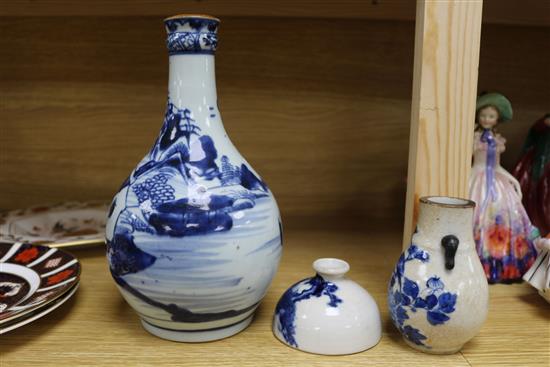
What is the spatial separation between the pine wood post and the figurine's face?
0.46ft

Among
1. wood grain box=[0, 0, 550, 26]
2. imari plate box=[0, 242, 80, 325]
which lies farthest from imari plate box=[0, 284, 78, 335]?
wood grain box=[0, 0, 550, 26]

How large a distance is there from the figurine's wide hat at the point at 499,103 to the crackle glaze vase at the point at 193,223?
1.17 feet

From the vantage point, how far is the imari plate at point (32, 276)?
22.6 inches

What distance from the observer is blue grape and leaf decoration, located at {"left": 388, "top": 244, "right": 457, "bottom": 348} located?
500mm

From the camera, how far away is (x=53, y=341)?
0.55m

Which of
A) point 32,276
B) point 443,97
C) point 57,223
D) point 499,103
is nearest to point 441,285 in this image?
point 443,97

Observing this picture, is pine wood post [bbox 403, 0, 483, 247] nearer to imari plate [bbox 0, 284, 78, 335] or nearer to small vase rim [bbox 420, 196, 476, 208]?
small vase rim [bbox 420, 196, 476, 208]

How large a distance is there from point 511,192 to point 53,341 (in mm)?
618

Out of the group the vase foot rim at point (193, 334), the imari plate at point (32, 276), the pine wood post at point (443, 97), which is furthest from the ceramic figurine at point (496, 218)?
the imari plate at point (32, 276)

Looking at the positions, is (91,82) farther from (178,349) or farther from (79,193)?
(178,349)

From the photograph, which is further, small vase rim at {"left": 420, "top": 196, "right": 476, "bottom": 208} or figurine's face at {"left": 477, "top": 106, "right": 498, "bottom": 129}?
figurine's face at {"left": 477, "top": 106, "right": 498, "bottom": 129}

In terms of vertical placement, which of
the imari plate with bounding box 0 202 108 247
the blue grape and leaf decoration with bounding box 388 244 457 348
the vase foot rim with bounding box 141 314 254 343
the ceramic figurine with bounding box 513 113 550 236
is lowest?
the vase foot rim with bounding box 141 314 254 343

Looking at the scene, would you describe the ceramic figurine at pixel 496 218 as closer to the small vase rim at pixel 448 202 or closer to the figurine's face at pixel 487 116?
the figurine's face at pixel 487 116

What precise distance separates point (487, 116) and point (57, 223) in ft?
2.39
